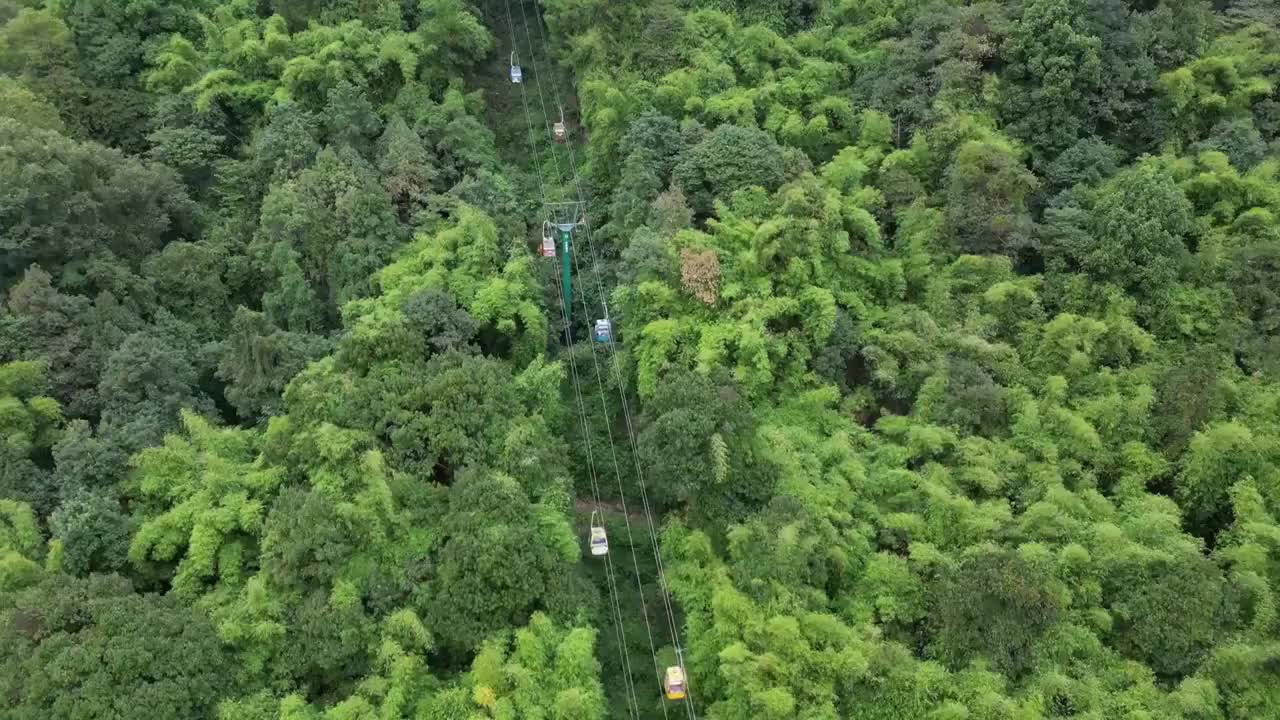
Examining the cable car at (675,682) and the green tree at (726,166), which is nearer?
the cable car at (675,682)

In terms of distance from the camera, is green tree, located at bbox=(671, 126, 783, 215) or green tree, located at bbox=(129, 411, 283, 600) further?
green tree, located at bbox=(671, 126, 783, 215)

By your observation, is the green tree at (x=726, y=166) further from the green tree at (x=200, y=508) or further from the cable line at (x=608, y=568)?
the green tree at (x=200, y=508)

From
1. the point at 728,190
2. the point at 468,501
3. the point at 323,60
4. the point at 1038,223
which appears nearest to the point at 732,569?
the point at 468,501

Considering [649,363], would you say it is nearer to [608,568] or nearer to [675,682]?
[608,568]

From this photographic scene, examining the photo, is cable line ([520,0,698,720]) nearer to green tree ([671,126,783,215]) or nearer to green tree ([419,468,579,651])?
green tree ([419,468,579,651])

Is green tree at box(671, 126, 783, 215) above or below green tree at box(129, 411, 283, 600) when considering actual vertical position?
above

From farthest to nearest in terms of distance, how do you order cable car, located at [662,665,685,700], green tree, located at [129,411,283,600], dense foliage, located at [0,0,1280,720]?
green tree, located at [129,411,283,600] < dense foliage, located at [0,0,1280,720] < cable car, located at [662,665,685,700]

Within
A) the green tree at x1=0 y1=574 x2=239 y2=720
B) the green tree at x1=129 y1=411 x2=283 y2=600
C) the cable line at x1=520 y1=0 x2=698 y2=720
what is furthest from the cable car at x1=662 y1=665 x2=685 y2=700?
the green tree at x1=129 y1=411 x2=283 y2=600

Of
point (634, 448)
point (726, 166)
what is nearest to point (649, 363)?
point (634, 448)

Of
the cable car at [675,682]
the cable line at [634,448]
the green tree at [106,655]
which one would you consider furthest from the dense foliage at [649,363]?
the cable car at [675,682]
